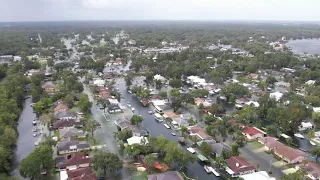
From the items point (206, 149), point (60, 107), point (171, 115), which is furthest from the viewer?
point (60, 107)

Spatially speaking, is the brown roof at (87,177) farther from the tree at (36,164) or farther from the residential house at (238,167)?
the residential house at (238,167)

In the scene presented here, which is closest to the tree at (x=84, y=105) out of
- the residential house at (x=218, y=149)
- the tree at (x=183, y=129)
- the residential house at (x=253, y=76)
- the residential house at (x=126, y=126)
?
the residential house at (x=126, y=126)

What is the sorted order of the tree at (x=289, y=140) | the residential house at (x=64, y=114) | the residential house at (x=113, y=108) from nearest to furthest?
the tree at (x=289, y=140)
the residential house at (x=64, y=114)
the residential house at (x=113, y=108)

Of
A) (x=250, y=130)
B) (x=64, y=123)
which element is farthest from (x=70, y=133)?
(x=250, y=130)

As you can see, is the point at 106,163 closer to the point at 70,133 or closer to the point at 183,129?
the point at 70,133

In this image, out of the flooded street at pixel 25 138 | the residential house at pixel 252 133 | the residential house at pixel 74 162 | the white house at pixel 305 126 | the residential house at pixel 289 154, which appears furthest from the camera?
the white house at pixel 305 126

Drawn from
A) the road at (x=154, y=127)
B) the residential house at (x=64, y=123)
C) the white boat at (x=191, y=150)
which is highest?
the residential house at (x=64, y=123)

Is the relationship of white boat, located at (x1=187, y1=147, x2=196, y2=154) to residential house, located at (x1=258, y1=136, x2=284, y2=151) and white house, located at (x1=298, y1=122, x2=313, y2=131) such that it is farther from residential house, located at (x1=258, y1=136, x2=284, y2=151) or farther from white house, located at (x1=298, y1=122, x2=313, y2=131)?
white house, located at (x1=298, y1=122, x2=313, y2=131)
